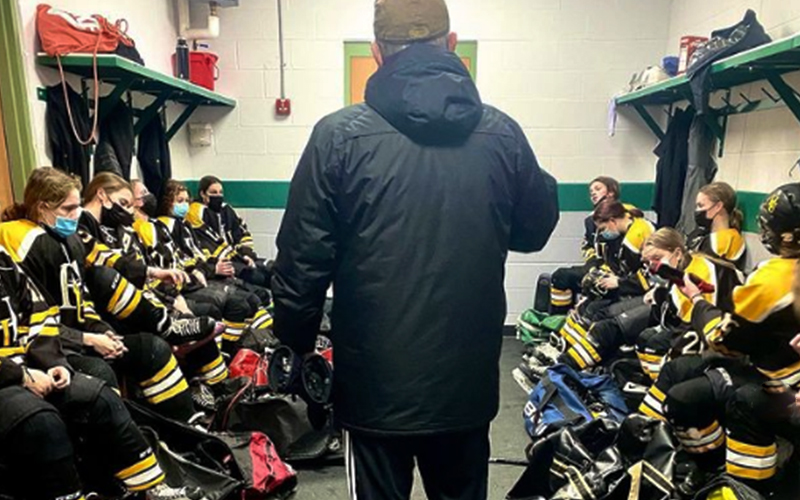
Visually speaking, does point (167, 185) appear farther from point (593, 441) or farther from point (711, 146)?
point (711, 146)

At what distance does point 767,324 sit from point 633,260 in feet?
5.73

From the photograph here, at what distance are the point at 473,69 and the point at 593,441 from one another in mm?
2864

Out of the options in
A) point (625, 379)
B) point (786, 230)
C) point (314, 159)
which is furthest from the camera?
point (625, 379)

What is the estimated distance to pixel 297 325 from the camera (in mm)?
1256

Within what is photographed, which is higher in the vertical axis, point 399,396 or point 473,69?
point 473,69

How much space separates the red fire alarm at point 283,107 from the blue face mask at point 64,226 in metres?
2.44

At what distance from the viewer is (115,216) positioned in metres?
2.68

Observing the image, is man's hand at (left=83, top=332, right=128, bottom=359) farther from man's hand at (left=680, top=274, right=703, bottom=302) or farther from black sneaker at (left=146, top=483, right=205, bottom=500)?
man's hand at (left=680, top=274, right=703, bottom=302)

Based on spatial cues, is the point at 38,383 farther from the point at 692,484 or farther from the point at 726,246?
the point at 726,246

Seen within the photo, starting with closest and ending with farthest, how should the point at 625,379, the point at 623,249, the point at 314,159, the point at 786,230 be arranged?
1. the point at 314,159
2. the point at 786,230
3. the point at 625,379
4. the point at 623,249

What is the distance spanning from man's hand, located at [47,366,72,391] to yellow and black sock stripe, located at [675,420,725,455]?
6.63 feet

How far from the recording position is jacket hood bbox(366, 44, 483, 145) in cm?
116

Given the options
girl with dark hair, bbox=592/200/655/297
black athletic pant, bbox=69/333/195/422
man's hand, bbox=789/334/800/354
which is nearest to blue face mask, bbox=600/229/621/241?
girl with dark hair, bbox=592/200/655/297

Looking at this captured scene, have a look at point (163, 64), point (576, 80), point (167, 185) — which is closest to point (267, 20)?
point (163, 64)
